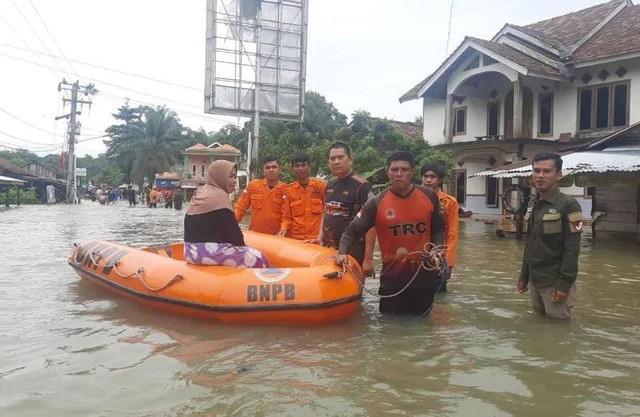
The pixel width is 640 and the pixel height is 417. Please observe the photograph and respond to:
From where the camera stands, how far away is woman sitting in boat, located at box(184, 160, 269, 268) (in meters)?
5.02

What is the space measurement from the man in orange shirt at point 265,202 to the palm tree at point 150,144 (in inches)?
1737

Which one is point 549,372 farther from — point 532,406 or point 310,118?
point 310,118

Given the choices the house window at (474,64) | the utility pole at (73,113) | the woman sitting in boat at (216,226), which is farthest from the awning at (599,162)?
the utility pole at (73,113)

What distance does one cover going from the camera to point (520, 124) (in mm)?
18000

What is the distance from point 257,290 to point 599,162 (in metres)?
8.89

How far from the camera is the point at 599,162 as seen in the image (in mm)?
11078

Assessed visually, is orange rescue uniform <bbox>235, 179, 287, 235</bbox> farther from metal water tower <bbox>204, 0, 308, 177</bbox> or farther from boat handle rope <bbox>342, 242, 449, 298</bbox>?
metal water tower <bbox>204, 0, 308, 177</bbox>

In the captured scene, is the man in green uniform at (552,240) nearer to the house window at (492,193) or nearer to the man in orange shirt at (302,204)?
the man in orange shirt at (302,204)

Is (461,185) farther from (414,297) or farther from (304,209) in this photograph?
(414,297)

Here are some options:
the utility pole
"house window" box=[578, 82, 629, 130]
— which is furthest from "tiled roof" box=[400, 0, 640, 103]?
the utility pole

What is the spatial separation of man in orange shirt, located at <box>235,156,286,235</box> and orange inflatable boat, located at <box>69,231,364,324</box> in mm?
1275

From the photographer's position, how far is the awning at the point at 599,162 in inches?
412

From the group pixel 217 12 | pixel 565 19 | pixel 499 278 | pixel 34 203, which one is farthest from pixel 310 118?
pixel 499 278

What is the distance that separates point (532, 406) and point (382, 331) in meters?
1.70
